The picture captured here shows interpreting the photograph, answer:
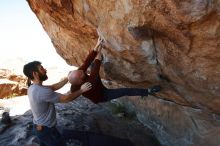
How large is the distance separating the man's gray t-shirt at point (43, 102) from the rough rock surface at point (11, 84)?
33.7 ft

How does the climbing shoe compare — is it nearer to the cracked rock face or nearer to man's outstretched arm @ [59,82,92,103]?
the cracked rock face

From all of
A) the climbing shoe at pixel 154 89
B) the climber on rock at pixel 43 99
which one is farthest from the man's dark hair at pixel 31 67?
the climbing shoe at pixel 154 89

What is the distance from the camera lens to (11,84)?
17.0 metres

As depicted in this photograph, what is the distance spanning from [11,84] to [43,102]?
36.4ft

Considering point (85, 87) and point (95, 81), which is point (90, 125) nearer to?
point (95, 81)

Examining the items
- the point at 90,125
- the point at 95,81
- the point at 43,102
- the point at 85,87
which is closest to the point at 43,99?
the point at 43,102

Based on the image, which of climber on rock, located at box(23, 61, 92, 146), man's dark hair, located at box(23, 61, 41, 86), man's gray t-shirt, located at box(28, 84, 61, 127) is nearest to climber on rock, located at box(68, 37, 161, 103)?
climber on rock, located at box(23, 61, 92, 146)

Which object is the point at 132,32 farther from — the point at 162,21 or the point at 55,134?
the point at 55,134

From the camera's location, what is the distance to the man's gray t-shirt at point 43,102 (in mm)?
6297

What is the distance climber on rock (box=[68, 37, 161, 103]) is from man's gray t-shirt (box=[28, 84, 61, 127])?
1.96 feet

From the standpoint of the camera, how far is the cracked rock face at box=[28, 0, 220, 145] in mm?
5031

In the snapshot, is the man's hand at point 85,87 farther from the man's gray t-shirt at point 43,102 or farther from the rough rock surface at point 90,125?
the rough rock surface at point 90,125

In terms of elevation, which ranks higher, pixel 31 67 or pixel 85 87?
pixel 31 67

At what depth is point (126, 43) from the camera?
6.43 meters
